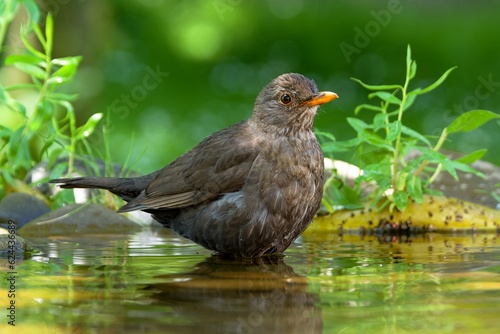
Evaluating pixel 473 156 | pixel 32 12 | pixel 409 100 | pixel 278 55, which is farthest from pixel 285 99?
pixel 278 55

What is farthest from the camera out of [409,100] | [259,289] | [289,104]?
[409,100]

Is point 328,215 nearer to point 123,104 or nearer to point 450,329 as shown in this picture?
point 450,329

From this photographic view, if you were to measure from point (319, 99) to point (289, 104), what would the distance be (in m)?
0.20

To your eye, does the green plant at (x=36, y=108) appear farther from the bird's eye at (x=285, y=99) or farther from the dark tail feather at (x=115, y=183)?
the bird's eye at (x=285, y=99)

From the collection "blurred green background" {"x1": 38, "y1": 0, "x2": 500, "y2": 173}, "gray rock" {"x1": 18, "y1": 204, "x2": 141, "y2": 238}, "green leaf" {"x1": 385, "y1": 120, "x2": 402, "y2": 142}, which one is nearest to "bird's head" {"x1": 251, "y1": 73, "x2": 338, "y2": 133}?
"green leaf" {"x1": 385, "y1": 120, "x2": 402, "y2": 142}

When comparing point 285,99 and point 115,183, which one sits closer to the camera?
point 285,99

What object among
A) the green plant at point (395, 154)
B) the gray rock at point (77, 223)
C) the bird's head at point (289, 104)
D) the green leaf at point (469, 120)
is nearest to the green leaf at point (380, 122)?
the green plant at point (395, 154)

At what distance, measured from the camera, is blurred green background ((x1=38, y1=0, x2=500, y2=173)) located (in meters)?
14.9

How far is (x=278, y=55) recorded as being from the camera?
56.2 feet

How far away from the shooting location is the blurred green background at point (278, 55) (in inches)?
588

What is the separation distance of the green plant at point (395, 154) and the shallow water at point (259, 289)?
0.56 m

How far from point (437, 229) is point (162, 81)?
10.2m

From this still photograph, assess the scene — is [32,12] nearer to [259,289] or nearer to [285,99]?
[285,99]

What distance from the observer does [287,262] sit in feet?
17.4
